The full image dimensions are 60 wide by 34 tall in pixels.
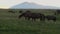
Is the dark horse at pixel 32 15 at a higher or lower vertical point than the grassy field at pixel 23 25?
higher

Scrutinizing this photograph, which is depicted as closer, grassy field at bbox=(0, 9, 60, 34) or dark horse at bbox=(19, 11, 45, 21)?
grassy field at bbox=(0, 9, 60, 34)

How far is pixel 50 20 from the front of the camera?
3.96 feet

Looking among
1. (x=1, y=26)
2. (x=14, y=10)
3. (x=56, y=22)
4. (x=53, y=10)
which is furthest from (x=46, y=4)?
(x=1, y=26)

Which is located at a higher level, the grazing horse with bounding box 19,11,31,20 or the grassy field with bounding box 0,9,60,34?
the grazing horse with bounding box 19,11,31,20

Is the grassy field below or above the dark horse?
below

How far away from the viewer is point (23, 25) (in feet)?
3.72

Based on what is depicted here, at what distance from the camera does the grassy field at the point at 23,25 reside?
1.09 metres

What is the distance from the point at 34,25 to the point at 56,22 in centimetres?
21

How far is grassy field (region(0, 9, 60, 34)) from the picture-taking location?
1.09 metres

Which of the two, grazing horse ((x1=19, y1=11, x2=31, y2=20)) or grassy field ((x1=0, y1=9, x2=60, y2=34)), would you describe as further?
grazing horse ((x1=19, y1=11, x2=31, y2=20))

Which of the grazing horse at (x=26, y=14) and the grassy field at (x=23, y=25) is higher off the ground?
the grazing horse at (x=26, y=14)

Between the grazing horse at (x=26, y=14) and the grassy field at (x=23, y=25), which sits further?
the grazing horse at (x=26, y=14)

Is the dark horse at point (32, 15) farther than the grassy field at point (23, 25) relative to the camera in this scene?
Yes

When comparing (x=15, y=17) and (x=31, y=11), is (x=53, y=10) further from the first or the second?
(x=15, y=17)
